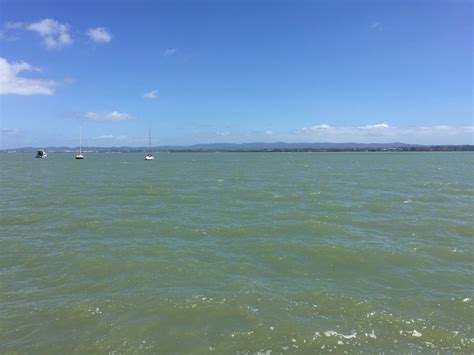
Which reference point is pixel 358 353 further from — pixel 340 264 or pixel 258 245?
pixel 258 245

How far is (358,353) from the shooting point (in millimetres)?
7773

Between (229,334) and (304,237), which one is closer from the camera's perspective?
(229,334)

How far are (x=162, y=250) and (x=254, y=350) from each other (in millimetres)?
7898

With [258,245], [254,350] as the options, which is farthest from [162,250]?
[254,350]

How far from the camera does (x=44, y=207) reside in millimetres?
25516

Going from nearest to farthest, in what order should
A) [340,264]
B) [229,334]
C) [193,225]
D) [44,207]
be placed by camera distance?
1. [229,334]
2. [340,264]
3. [193,225]
4. [44,207]

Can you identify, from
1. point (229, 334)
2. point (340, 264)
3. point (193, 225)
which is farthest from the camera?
point (193, 225)

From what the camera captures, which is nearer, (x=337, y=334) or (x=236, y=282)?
(x=337, y=334)

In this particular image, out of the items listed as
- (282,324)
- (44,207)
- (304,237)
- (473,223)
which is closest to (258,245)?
(304,237)

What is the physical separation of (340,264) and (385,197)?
1910 cm

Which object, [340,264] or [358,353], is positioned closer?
[358,353]

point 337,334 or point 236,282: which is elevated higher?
point 236,282

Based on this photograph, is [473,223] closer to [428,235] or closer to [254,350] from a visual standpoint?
[428,235]

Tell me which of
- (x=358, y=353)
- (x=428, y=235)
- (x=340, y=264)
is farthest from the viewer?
(x=428, y=235)
